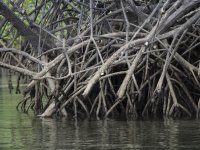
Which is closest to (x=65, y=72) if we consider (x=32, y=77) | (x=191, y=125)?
(x=32, y=77)

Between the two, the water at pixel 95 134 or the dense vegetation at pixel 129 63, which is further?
the dense vegetation at pixel 129 63

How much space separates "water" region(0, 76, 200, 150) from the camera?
34.3 feet

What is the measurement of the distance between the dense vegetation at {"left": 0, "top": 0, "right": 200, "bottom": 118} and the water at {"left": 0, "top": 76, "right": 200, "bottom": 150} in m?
0.55

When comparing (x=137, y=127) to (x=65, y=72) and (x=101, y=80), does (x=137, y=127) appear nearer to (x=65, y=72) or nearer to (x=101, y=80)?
(x=101, y=80)

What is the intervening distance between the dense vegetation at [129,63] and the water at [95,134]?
1.81ft

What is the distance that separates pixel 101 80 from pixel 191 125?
6.89 ft

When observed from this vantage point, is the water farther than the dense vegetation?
No

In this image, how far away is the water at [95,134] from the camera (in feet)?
34.3

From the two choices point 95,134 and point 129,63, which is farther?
point 129,63

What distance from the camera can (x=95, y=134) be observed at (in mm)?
11688

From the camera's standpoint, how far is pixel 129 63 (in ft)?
44.1

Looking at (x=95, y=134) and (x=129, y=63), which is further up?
(x=129, y=63)

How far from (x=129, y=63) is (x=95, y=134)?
82.1 inches

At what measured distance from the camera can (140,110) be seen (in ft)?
46.8
